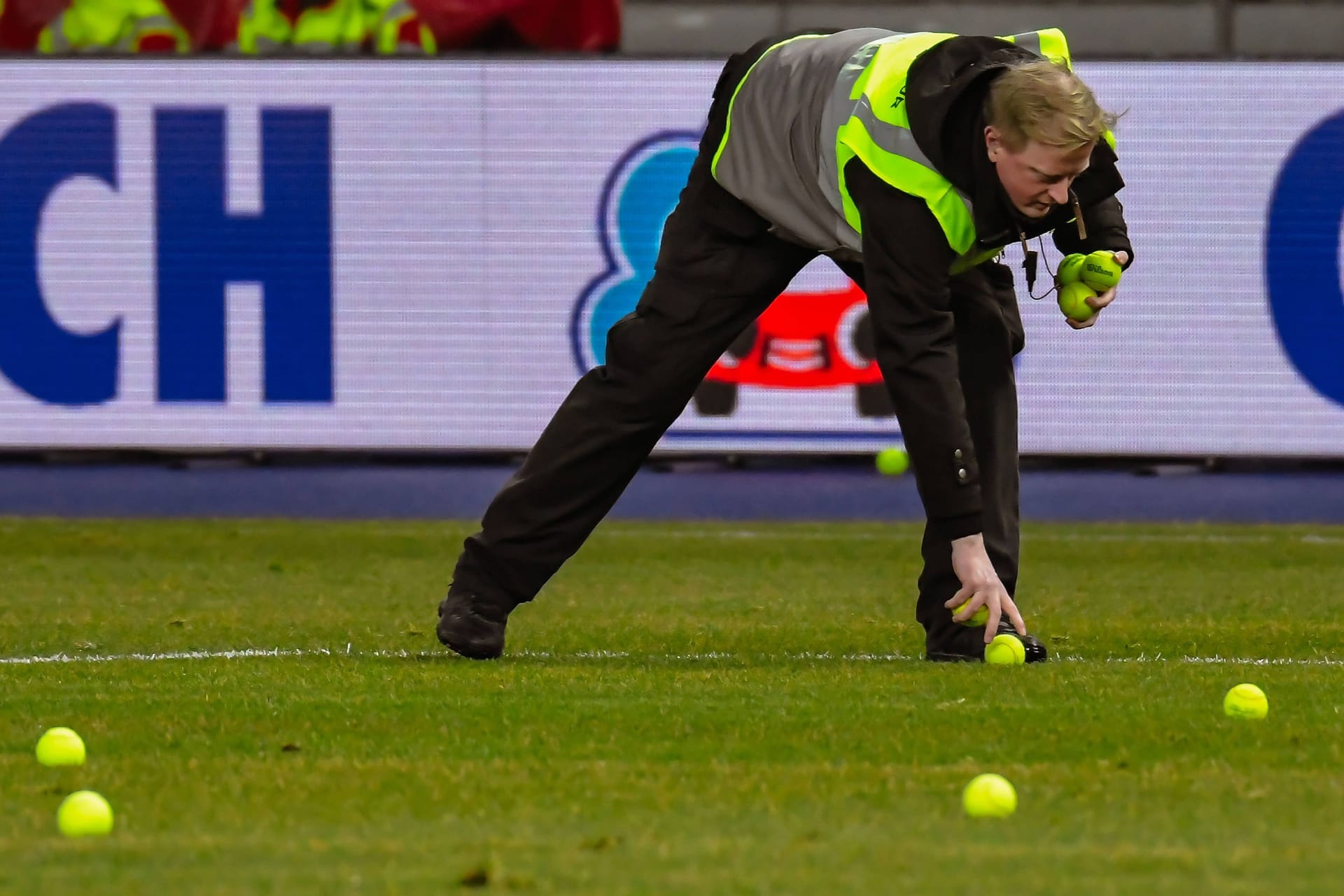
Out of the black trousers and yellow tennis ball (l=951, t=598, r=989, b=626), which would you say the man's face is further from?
yellow tennis ball (l=951, t=598, r=989, b=626)

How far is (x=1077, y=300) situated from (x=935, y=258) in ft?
1.66

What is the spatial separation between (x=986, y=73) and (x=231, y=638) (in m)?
2.65

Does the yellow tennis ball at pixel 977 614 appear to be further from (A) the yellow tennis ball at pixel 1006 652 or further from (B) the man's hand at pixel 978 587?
(A) the yellow tennis ball at pixel 1006 652

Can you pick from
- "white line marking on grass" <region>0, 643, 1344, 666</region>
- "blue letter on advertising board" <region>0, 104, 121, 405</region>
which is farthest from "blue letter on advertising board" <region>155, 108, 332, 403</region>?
"white line marking on grass" <region>0, 643, 1344, 666</region>

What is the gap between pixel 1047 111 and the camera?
15.7 ft

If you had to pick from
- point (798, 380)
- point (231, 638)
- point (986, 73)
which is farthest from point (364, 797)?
point (798, 380)

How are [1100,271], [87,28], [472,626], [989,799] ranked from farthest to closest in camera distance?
[87,28], [472,626], [1100,271], [989,799]

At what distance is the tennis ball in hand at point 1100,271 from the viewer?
5.37 meters

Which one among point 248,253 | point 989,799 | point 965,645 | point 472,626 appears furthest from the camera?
point 248,253

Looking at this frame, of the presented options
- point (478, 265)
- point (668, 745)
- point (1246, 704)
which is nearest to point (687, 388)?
point (668, 745)

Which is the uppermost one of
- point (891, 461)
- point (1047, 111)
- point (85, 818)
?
point (1047, 111)

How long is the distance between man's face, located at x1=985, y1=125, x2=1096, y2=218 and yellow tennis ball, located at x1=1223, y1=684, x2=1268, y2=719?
106 centimetres

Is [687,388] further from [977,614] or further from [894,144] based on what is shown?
[977,614]

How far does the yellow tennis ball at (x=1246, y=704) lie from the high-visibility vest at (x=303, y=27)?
927cm
